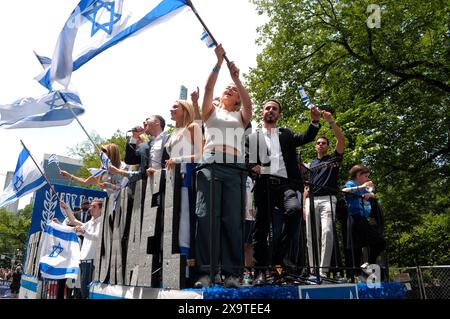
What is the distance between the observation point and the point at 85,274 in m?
5.94

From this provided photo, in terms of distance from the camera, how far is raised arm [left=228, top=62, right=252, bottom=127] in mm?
4086

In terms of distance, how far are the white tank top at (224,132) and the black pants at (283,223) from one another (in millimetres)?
539

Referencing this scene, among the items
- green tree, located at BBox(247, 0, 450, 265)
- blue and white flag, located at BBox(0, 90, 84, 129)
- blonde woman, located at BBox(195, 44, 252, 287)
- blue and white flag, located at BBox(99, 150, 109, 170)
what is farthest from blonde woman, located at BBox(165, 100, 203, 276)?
green tree, located at BBox(247, 0, 450, 265)

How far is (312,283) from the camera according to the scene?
3.80 metres

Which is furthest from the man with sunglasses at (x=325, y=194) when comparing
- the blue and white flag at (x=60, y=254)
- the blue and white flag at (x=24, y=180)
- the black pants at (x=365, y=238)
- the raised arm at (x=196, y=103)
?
the blue and white flag at (x=24, y=180)

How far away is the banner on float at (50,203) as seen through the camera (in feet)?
34.0

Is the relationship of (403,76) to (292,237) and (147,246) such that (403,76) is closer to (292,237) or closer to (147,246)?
(292,237)

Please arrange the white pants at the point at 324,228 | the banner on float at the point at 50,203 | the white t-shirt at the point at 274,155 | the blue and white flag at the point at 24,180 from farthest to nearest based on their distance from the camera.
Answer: the banner on float at the point at 50,203
the blue and white flag at the point at 24,180
the white pants at the point at 324,228
the white t-shirt at the point at 274,155

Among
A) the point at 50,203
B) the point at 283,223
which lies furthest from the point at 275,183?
the point at 50,203

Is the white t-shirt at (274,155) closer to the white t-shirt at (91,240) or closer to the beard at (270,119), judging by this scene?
the beard at (270,119)

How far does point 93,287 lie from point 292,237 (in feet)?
8.82

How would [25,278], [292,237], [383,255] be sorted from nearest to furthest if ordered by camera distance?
[292,237] → [383,255] → [25,278]
